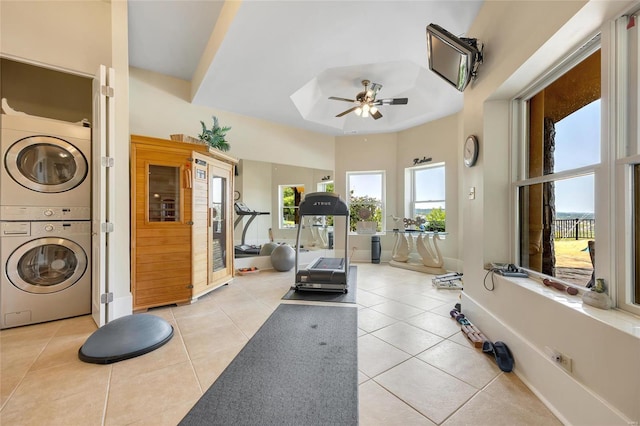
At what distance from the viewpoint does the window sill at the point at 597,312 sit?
1.23 meters

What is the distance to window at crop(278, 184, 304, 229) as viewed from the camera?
6.05m

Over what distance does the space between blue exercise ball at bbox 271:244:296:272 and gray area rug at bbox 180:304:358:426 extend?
2.56 meters

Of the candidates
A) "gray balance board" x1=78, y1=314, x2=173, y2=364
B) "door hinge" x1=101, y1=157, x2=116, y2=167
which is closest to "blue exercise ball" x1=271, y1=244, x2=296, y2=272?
"gray balance board" x1=78, y1=314, x2=173, y2=364

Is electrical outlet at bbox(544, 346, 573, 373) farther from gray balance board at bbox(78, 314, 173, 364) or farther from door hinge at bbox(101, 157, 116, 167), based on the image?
door hinge at bbox(101, 157, 116, 167)

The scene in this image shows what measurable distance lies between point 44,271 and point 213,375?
8.73ft

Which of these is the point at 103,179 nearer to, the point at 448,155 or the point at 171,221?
the point at 171,221

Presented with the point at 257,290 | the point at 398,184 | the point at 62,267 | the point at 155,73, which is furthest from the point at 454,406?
the point at 155,73

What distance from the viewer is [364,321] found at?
2.91 metres

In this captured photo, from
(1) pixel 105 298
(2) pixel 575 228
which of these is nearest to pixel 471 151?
(2) pixel 575 228

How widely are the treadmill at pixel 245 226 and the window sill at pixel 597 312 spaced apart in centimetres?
468

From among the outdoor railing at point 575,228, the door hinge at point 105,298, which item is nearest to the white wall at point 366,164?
the outdoor railing at point 575,228

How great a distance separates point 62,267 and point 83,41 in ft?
8.68

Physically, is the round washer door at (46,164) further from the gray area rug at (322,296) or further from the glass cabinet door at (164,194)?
the gray area rug at (322,296)

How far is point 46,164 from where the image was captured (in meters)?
2.97
